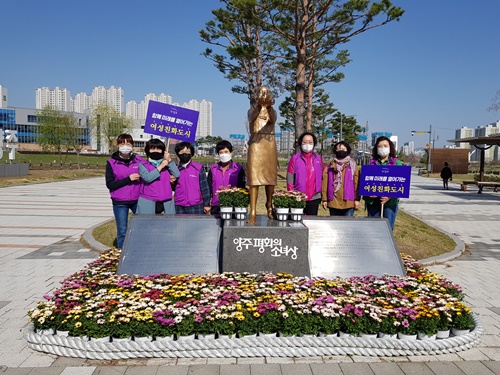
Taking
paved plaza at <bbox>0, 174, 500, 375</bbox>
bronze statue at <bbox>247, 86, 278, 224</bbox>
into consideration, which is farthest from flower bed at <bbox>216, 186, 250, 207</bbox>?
paved plaza at <bbox>0, 174, 500, 375</bbox>

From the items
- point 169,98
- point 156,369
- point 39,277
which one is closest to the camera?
point 156,369

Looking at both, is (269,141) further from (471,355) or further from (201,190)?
(471,355)

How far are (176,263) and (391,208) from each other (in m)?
3.34

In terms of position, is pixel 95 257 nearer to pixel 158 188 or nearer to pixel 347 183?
pixel 158 188

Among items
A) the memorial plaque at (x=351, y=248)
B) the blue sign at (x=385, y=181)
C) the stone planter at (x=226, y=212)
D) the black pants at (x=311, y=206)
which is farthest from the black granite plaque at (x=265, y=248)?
the blue sign at (x=385, y=181)

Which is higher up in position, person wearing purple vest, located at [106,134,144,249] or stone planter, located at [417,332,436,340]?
person wearing purple vest, located at [106,134,144,249]

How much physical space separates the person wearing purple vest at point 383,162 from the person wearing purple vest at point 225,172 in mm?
1966

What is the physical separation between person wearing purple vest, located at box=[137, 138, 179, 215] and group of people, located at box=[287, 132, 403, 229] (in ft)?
5.72

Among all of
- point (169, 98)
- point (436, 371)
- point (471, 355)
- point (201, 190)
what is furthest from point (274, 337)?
point (169, 98)

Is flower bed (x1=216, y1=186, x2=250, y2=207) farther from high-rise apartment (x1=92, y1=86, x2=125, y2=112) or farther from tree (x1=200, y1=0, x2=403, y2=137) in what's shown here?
high-rise apartment (x1=92, y1=86, x2=125, y2=112)

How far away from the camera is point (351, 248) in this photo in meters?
4.84

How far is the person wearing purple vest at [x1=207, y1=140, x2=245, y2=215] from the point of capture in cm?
533

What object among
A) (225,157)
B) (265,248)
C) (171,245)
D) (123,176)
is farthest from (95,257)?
(265,248)

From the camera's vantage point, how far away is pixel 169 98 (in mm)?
132500
